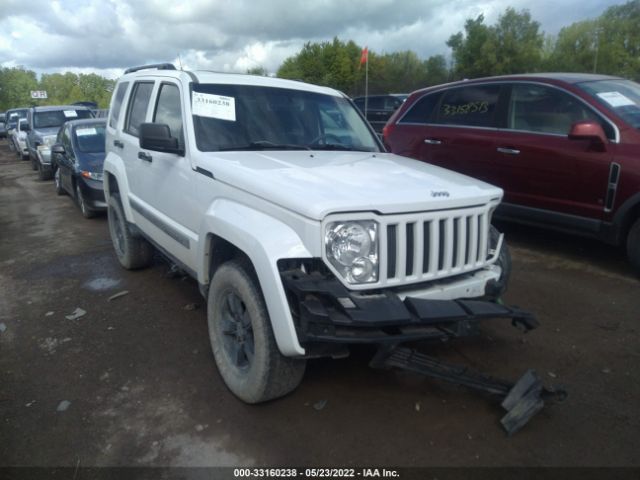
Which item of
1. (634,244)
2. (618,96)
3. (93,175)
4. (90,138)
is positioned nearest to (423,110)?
(618,96)

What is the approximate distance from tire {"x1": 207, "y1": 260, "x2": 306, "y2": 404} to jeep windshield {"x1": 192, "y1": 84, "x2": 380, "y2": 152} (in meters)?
1.05

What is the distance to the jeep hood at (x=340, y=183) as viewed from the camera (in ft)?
8.17

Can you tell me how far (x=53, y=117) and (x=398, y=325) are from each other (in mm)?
15232

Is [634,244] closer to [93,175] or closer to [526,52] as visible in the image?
[93,175]

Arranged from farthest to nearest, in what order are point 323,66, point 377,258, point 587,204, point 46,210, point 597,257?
point 323,66 < point 46,210 < point 597,257 < point 587,204 < point 377,258

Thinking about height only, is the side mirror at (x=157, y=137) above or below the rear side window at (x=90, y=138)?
above

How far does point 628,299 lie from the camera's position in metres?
4.27

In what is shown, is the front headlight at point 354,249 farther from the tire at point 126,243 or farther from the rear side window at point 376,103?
the rear side window at point 376,103

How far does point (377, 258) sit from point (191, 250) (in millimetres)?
1589

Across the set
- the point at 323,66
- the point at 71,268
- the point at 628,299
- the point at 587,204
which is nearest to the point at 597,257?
the point at 587,204

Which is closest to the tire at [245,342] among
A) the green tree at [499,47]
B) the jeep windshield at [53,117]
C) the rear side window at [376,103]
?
the jeep windshield at [53,117]

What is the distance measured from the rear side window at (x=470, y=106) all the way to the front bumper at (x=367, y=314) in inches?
153

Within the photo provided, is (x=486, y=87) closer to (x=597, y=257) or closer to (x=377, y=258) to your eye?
(x=597, y=257)

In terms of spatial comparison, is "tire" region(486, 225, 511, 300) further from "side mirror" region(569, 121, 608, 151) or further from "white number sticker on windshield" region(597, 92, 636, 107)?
"white number sticker on windshield" region(597, 92, 636, 107)
